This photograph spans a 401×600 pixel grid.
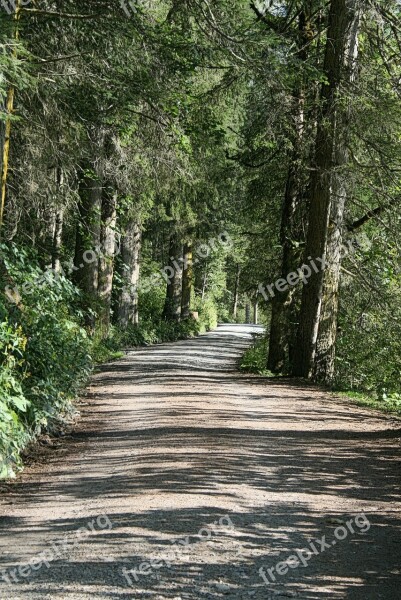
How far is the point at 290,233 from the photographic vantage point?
19.1m

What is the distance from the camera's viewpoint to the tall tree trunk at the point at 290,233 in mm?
18172

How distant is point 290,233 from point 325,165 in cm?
266

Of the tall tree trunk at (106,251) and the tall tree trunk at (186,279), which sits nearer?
the tall tree trunk at (106,251)

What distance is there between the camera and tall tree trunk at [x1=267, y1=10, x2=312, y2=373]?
18172mm

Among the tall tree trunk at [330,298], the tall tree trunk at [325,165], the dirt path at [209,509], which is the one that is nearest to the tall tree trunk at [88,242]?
the tall tree trunk at [325,165]

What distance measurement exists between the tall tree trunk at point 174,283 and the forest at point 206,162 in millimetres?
8408

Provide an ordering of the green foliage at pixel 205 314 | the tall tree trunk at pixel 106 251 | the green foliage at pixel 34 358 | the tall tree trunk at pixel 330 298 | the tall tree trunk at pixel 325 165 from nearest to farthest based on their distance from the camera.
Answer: the green foliage at pixel 34 358 < the tall tree trunk at pixel 325 165 < the tall tree trunk at pixel 330 298 < the tall tree trunk at pixel 106 251 < the green foliage at pixel 205 314

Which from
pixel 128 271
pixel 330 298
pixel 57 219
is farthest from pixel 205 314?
pixel 330 298

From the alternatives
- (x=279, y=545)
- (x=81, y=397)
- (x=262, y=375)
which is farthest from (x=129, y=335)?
(x=279, y=545)

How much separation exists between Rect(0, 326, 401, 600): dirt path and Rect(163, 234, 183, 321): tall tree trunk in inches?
956

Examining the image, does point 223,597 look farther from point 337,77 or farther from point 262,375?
point 262,375

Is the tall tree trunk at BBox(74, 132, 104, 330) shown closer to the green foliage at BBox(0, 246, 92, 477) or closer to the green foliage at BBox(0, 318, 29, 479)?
the green foliage at BBox(0, 246, 92, 477)

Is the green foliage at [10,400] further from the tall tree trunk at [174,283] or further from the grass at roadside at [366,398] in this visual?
the tall tree trunk at [174,283]

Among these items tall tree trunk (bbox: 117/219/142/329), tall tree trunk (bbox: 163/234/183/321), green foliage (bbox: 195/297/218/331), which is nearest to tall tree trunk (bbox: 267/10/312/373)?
tall tree trunk (bbox: 117/219/142/329)
